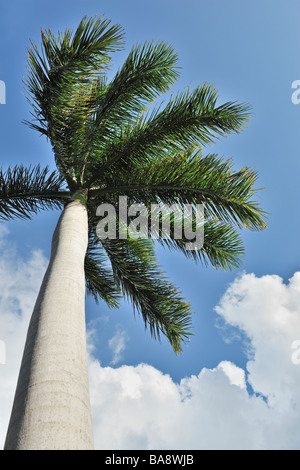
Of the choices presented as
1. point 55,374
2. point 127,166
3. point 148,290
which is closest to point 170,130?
point 127,166

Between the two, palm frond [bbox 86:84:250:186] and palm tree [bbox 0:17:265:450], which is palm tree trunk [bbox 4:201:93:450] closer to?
palm tree [bbox 0:17:265:450]

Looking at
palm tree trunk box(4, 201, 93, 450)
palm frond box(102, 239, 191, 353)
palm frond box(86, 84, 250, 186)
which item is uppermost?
palm frond box(86, 84, 250, 186)

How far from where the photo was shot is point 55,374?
3395 millimetres

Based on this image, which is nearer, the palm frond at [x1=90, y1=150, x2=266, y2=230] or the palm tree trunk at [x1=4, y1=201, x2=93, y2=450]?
the palm tree trunk at [x1=4, y1=201, x2=93, y2=450]

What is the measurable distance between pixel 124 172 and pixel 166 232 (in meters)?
1.67

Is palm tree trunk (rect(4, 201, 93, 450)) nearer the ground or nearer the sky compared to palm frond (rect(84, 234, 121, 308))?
nearer the ground

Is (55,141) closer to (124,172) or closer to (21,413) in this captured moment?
(124,172)

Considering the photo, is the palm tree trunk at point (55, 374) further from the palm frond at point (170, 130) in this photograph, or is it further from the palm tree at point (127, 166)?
the palm frond at point (170, 130)

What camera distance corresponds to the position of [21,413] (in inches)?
120

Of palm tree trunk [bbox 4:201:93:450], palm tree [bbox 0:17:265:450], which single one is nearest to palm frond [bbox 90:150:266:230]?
palm tree [bbox 0:17:265:450]

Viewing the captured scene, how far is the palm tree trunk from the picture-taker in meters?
2.86

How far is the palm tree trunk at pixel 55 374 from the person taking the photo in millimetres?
2857

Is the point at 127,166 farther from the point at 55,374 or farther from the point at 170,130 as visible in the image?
the point at 55,374
